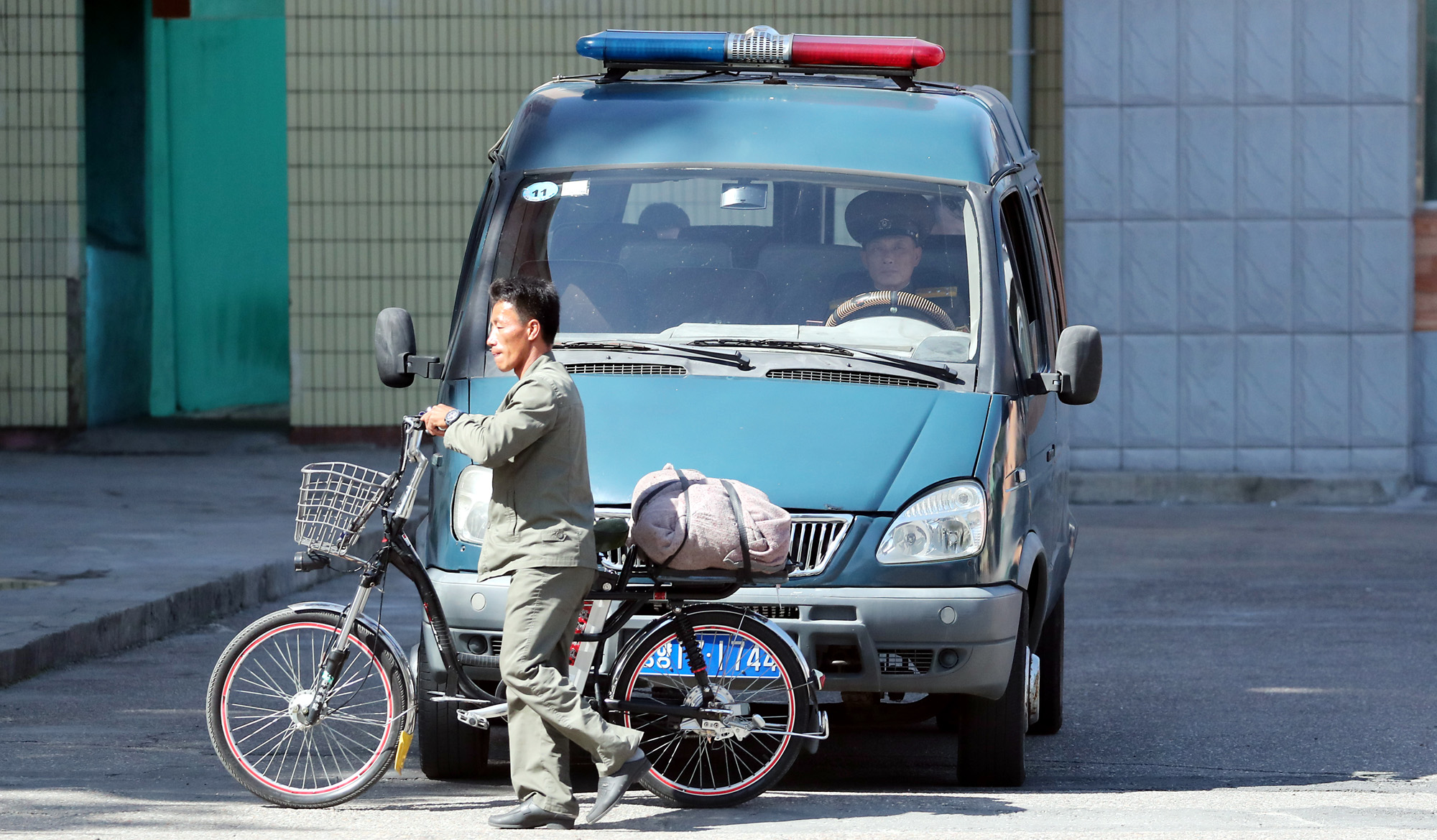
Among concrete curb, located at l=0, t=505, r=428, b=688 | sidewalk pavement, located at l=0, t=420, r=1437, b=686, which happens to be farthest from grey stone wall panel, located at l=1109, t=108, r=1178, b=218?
concrete curb, located at l=0, t=505, r=428, b=688

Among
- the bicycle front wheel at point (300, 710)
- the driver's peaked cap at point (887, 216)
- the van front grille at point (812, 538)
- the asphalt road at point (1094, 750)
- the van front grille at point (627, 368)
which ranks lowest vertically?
the asphalt road at point (1094, 750)

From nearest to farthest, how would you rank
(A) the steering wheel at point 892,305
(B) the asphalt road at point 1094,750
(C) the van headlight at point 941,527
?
(B) the asphalt road at point 1094,750 < (C) the van headlight at point 941,527 < (A) the steering wheel at point 892,305

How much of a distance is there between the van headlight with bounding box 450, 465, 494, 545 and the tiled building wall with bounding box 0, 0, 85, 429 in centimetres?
1221

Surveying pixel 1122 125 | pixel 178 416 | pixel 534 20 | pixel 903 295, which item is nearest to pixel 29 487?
pixel 178 416

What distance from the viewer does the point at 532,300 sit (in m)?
5.82

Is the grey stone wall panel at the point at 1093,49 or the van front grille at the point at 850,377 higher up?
the grey stone wall panel at the point at 1093,49

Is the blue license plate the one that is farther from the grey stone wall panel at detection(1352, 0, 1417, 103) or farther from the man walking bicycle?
the grey stone wall panel at detection(1352, 0, 1417, 103)

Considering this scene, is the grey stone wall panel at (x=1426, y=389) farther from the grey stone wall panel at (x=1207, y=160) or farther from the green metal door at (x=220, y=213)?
the green metal door at (x=220, y=213)

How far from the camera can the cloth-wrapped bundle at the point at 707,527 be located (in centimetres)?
580

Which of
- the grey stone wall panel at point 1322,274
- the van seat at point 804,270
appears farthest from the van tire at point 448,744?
the grey stone wall panel at point 1322,274

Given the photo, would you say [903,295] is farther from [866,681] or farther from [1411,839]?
[1411,839]

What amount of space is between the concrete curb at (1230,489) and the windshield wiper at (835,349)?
1017cm

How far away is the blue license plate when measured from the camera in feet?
19.8

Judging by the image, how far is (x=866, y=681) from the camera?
6.17 meters
